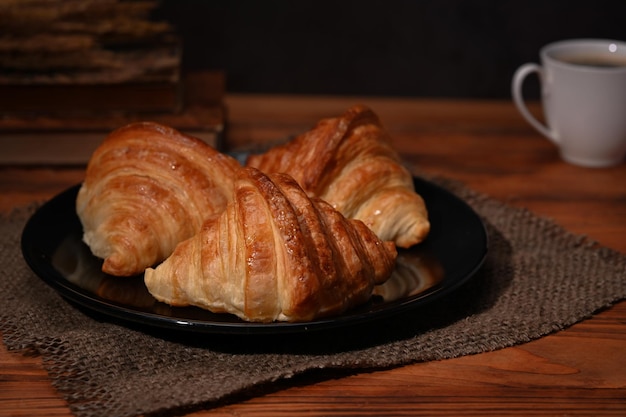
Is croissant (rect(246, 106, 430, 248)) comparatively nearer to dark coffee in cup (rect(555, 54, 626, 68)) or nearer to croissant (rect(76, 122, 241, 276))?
croissant (rect(76, 122, 241, 276))

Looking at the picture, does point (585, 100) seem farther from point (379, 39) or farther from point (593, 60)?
point (379, 39)

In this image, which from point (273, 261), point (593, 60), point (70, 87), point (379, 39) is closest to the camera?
point (273, 261)

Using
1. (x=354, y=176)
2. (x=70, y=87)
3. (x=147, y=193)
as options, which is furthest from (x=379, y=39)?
(x=147, y=193)

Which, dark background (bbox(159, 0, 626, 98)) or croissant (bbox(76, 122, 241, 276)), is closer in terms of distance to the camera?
croissant (bbox(76, 122, 241, 276))

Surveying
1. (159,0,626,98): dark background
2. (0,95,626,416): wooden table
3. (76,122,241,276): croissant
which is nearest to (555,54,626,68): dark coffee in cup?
(0,95,626,416): wooden table

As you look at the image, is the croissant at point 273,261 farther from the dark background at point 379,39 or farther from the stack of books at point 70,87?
the dark background at point 379,39

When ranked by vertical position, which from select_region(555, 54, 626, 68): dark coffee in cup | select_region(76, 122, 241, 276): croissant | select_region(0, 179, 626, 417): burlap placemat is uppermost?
select_region(555, 54, 626, 68): dark coffee in cup
